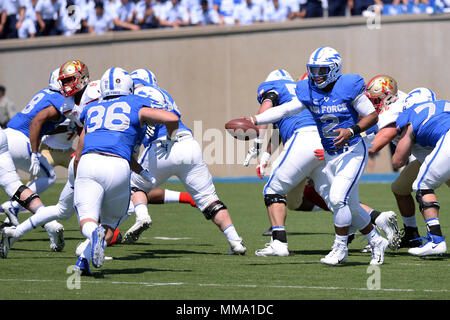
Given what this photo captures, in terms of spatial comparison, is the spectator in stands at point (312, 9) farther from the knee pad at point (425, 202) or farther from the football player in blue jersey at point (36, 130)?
the knee pad at point (425, 202)

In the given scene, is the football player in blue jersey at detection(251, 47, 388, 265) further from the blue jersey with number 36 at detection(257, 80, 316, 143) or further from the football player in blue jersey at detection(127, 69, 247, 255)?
the football player in blue jersey at detection(127, 69, 247, 255)

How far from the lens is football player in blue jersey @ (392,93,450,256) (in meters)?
8.12

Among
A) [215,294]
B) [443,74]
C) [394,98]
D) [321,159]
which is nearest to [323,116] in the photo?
[321,159]

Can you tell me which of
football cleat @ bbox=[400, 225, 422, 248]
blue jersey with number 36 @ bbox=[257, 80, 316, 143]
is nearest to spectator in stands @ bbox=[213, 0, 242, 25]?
blue jersey with number 36 @ bbox=[257, 80, 316, 143]

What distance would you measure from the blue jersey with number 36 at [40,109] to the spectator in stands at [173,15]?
12262mm

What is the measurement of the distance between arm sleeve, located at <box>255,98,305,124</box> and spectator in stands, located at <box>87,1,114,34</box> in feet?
51.9

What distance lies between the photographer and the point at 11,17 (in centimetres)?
2436

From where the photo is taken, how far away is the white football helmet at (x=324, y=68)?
7719 mm

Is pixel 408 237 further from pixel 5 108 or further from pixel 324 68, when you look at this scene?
pixel 5 108

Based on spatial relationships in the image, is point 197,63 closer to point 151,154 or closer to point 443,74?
point 443,74

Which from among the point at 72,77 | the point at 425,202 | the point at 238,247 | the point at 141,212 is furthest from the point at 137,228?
the point at 425,202

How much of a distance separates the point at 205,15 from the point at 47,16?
451 centimetres

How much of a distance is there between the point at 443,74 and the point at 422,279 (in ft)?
50.0

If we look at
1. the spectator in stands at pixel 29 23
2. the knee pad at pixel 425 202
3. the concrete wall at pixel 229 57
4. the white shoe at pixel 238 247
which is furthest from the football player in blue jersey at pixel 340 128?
the spectator in stands at pixel 29 23
